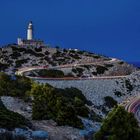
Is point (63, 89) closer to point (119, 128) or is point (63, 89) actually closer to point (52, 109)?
point (52, 109)

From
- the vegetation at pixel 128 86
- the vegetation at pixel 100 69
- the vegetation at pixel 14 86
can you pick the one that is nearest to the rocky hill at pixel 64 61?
the vegetation at pixel 100 69

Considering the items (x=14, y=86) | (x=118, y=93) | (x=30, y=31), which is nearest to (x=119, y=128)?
(x=14, y=86)

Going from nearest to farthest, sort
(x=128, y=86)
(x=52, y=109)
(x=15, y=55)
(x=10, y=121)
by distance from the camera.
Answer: (x=10, y=121) → (x=52, y=109) → (x=128, y=86) → (x=15, y=55)

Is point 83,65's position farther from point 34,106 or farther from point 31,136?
point 31,136

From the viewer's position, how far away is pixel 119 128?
24375 millimetres

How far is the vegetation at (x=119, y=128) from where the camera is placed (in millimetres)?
24250

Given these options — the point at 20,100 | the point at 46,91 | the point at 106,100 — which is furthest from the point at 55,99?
the point at 106,100

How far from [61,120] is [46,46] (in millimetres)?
82504

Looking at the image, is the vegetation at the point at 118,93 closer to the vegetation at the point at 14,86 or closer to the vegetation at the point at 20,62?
the vegetation at the point at 14,86

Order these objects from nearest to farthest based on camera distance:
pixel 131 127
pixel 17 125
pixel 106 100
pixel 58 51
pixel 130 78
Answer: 1. pixel 131 127
2. pixel 17 125
3. pixel 106 100
4. pixel 130 78
5. pixel 58 51

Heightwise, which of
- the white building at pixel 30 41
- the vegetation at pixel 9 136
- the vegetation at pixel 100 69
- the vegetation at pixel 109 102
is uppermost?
the white building at pixel 30 41

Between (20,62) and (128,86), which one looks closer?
(128,86)

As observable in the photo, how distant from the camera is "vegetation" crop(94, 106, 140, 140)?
2425 centimetres

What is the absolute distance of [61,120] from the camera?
30.2 metres
